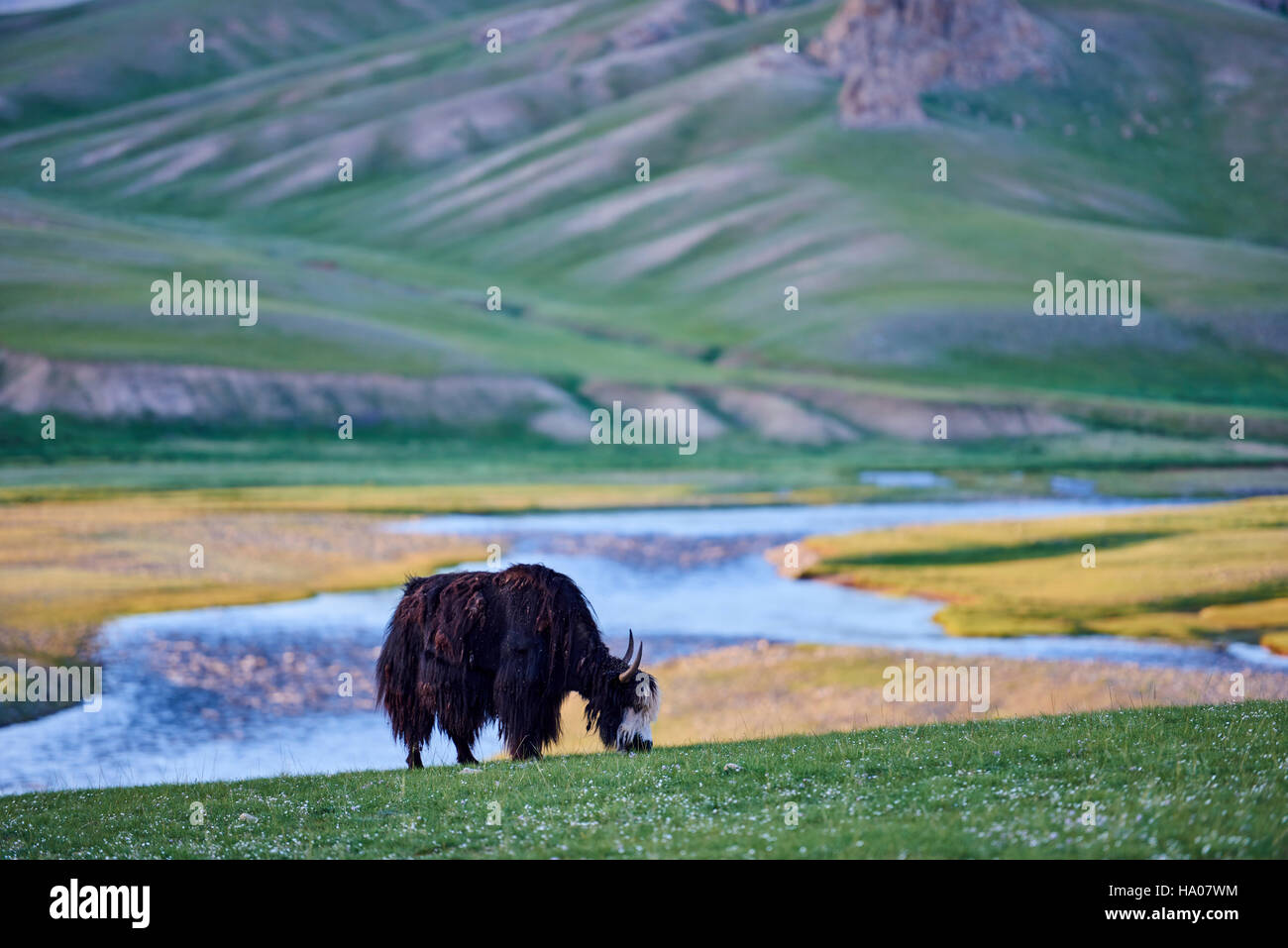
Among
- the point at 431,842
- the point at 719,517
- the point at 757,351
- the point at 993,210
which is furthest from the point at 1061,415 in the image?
the point at 431,842

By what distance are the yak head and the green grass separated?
28 cm

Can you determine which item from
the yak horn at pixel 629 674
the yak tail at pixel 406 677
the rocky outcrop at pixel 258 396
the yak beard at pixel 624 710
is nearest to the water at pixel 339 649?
the yak tail at pixel 406 677

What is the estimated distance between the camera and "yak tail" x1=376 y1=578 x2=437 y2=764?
17.1 m

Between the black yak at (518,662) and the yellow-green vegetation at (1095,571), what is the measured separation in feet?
80.4

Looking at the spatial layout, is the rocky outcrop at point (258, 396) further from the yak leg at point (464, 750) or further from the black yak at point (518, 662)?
the black yak at point (518, 662)

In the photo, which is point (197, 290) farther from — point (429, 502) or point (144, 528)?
point (144, 528)

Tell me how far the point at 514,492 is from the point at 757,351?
6408cm

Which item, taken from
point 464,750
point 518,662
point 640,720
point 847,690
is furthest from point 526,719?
point 847,690

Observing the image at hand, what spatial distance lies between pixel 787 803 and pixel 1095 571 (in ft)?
113

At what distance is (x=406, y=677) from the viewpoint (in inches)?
679

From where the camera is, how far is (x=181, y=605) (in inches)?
1725

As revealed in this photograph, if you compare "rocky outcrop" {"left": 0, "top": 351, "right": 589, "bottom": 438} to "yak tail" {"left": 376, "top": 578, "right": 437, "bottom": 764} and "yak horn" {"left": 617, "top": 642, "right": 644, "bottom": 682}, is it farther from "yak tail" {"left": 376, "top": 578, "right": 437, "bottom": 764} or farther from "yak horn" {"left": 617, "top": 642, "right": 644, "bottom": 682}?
"yak horn" {"left": 617, "top": 642, "right": 644, "bottom": 682}

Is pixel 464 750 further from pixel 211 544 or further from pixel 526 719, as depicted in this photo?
pixel 211 544

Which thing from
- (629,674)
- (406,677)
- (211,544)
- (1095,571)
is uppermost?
(211,544)
